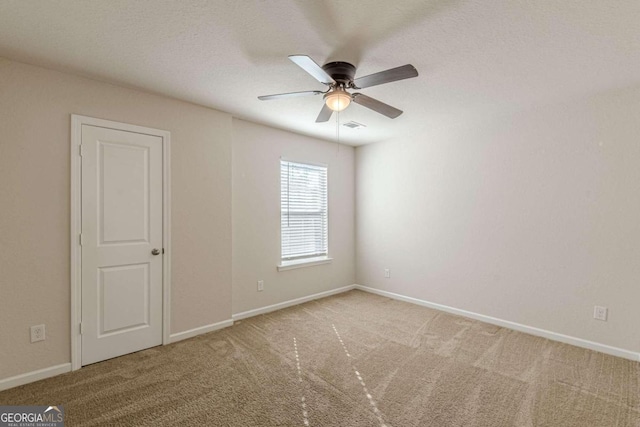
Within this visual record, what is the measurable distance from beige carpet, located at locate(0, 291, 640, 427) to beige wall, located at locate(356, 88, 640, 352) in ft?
1.46

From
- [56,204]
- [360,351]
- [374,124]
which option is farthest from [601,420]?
[56,204]

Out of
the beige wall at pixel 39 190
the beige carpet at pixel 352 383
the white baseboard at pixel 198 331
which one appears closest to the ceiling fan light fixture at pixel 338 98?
the beige wall at pixel 39 190

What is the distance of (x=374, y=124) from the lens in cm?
392

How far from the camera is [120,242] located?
2811 millimetres

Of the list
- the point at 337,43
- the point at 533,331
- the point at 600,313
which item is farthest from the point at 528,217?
the point at 337,43

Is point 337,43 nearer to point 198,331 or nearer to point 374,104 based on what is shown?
point 374,104

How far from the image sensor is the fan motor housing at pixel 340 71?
226 centimetres

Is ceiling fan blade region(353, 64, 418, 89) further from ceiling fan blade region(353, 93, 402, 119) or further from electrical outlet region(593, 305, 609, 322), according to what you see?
electrical outlet region(593, 305, 609, 322)

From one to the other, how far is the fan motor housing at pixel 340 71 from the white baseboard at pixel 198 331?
2859 millimetres

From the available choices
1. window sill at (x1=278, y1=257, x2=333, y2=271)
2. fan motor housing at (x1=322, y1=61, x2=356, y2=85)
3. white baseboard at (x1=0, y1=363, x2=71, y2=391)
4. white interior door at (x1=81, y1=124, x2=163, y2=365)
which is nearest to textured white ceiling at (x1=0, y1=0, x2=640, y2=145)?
fan motor housing at (x1=322, y1=61, x2=356, y2=85)

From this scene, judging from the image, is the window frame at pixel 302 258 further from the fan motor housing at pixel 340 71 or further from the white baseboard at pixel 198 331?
the fan motor housing at pixel 340 71

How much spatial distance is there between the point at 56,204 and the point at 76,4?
1583 millimetres

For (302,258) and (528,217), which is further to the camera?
(302,258)

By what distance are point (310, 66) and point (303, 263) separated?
3.03 metres
